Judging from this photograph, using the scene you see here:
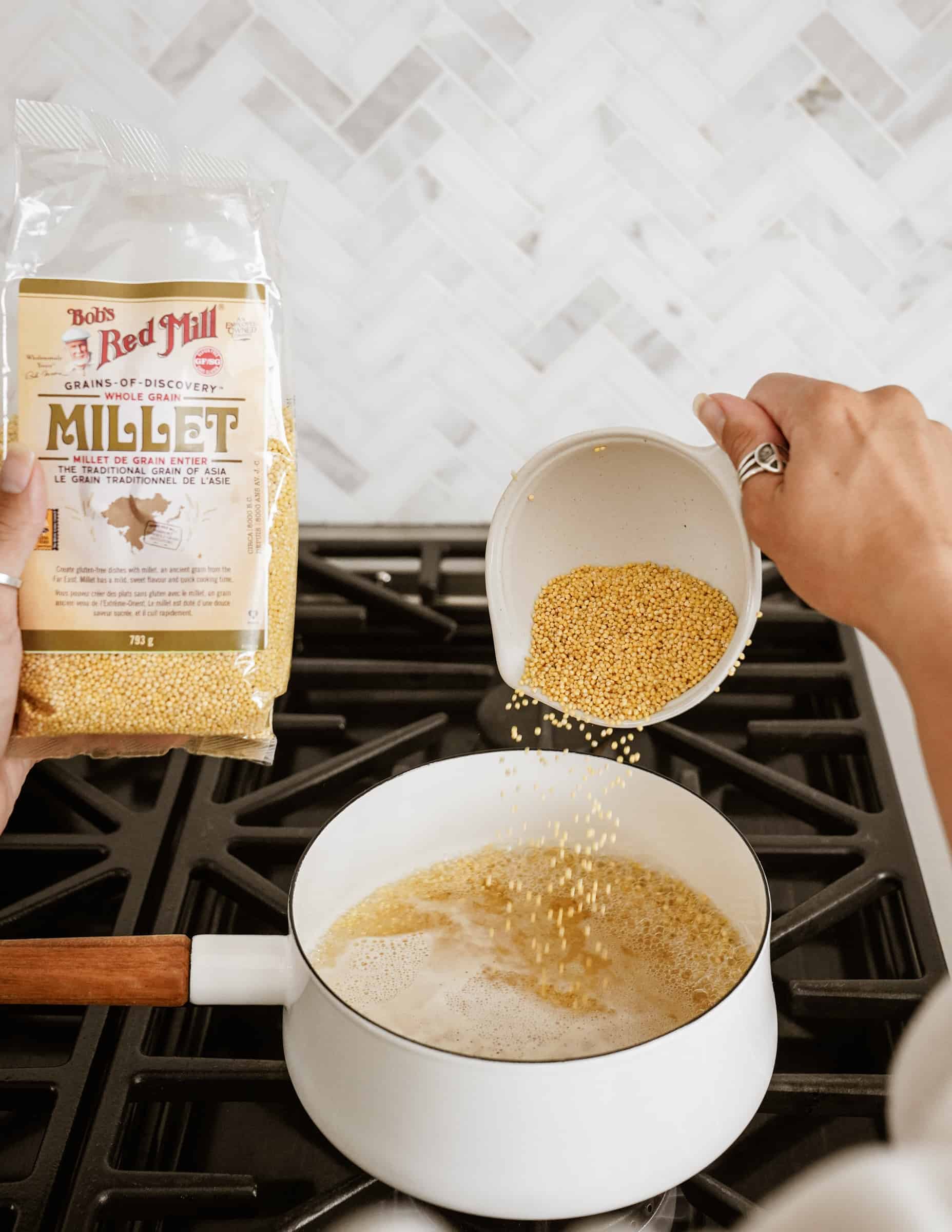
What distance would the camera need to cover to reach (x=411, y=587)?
1192mm

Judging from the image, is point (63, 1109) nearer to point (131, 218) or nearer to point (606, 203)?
point (131, 218)

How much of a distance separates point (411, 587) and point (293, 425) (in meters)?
0.41

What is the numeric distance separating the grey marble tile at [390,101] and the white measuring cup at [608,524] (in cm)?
43

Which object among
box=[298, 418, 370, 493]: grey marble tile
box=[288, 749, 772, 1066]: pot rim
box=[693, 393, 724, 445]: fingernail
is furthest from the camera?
box=[298, 418, 370, 493]: grey marble tile

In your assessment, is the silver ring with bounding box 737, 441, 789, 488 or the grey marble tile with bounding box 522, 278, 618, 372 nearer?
the silver ring with bounding box 737, 441, 789, 488

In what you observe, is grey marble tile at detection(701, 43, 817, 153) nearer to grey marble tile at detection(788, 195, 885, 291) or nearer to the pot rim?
grey marble tile at detection(788, 195, 885, 291)

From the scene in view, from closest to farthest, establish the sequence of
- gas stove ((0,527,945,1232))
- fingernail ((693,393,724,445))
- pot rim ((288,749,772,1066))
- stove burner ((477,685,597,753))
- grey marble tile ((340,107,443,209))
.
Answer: pot rim ((288,749,772,1066)), gas stove ((0,527,945,1232)), fingernail ((693,393,724,445)), stove burner ((477,685,597,753)), grey marble tile ((340,107,443,209))

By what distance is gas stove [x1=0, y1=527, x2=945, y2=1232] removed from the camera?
58cm

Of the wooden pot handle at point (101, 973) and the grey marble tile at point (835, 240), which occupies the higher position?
the grey marble tile at point (835, 240)

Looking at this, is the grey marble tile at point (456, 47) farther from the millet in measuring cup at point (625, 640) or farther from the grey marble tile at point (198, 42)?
the millet in measuring cup at point (625, 640)

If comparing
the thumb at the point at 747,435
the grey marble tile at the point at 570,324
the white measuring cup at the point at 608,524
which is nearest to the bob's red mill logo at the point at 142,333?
the white measuring cup at the point at 608,524

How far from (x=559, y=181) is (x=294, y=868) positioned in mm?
665

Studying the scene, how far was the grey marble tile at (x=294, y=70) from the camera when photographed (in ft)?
3.24

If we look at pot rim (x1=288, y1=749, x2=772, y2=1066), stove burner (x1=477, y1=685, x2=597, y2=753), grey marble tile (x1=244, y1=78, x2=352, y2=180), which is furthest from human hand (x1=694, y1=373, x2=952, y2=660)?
grey marble tile (x1=244, y1=78, x2=352, y2=180)
